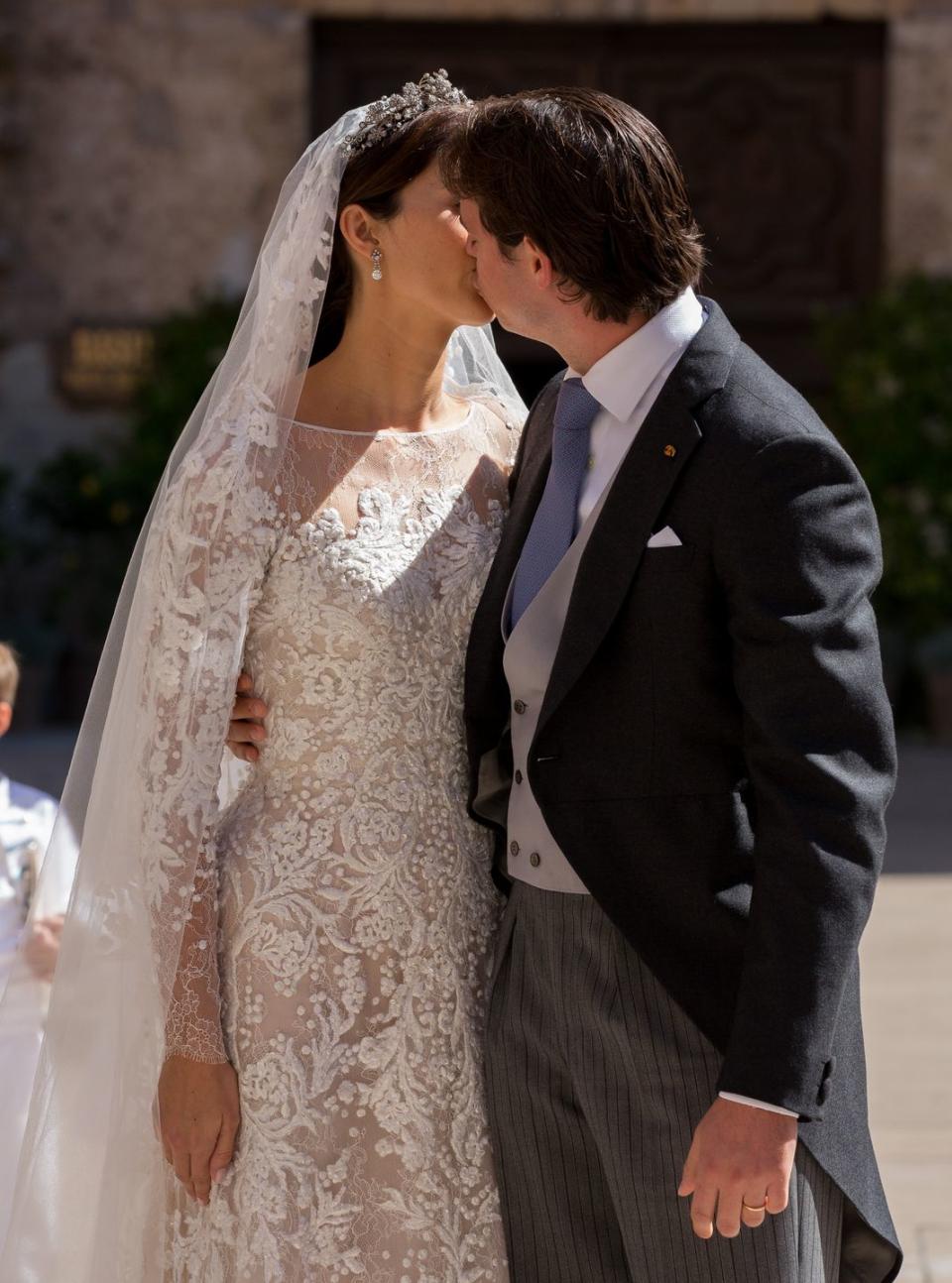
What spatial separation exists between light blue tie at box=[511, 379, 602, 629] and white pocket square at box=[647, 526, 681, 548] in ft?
0.54

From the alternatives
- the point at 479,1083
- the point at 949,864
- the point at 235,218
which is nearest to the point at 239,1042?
the point at 479,1083

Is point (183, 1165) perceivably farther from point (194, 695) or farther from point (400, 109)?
point (400, 109)

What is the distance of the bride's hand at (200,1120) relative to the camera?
227cm

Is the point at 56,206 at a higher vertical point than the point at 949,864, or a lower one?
higher

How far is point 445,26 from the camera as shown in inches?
385

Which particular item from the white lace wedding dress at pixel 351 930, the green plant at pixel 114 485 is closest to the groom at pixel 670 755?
the white lace wedding dress at pixel 351 930

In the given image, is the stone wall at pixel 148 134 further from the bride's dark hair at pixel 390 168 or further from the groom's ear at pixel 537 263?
the groom's ear at pixel 537 263

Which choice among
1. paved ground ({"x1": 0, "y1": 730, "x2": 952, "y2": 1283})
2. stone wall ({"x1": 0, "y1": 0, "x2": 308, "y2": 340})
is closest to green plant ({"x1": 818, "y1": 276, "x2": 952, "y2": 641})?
paved ground ({"x1": 0, "y1": 730, "x2": 952, "y2": 1283})

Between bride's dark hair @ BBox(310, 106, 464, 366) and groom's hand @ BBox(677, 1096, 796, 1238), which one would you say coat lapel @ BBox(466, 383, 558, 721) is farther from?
groom's hand @ BBox(677, 1096, 796, 1238)

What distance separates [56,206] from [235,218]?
0.96 metres

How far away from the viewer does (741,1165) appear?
6.14 ft

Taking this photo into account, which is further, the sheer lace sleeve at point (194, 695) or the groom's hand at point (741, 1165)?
the sheer lace sleeve at point (194, 695)

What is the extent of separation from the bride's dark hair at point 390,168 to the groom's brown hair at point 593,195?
1.16ft

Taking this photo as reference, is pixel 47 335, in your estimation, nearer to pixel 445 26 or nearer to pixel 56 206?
pixel 56 206
